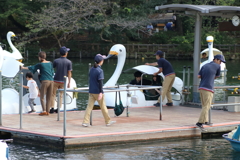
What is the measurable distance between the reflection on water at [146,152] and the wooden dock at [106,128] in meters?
0.18

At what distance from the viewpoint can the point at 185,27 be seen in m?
51.8

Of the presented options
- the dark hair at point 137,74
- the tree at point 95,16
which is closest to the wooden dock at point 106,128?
the dark hair at point 137,74

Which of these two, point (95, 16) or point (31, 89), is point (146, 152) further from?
point (95, 16)

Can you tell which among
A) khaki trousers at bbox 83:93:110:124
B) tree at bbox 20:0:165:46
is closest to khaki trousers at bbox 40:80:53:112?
khaki trousers at bbox 83:93:110:124

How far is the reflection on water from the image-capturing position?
1071 centimetres

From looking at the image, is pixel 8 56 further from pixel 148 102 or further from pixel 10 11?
pixel 10 11

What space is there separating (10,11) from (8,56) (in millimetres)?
33012

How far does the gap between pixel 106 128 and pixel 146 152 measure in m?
1.35

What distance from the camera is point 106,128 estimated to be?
39.6ft

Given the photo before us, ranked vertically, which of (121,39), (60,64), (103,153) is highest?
(121,39)

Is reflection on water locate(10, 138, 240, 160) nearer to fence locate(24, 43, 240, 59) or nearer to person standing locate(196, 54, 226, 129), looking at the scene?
person standing locate(196, 54, 226, 129)

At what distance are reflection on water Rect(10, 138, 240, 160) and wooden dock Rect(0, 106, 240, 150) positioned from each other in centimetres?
18

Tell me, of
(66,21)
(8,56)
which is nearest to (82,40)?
(66,21)

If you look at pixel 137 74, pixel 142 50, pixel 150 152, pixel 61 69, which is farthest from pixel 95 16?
pixel 150 152
